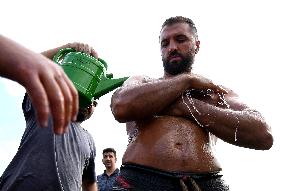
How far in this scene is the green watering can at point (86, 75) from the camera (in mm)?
3029

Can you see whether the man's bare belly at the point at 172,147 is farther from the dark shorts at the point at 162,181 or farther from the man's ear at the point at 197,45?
the man's ear at the point at 197,45

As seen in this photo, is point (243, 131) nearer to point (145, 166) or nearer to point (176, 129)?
point (176, 129)

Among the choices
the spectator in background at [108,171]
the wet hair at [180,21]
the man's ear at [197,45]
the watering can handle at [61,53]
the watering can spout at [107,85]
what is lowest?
the spectator in background at [108,171]

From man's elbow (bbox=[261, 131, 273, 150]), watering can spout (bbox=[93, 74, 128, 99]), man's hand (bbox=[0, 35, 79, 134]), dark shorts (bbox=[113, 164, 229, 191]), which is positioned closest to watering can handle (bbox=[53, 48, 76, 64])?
watering can spout (bbox=[93, 74, 128, 99])

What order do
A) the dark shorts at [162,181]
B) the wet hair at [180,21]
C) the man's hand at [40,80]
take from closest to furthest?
the man's hand at [40,80], the dark shorts at [162,181], the wet hair at [180,21]

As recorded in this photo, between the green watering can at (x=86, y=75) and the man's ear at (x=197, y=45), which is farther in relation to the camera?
the man's ear at (x=197, y=45)

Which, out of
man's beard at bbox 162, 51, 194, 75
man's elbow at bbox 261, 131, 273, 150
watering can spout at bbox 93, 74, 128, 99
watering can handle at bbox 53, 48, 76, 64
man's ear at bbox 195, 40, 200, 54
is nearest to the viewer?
man's elbow at bbox 261, 131, 273, 150

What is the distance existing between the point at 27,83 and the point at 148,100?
197cm

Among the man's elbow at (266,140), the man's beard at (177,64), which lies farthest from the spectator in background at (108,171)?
the man's elbow at (266,140)

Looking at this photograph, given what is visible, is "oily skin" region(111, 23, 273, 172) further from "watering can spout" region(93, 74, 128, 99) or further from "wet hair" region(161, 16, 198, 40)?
"wet hair" region(161, 16, 198, 40)

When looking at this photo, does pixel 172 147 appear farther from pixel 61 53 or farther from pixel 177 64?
pixel 61 53

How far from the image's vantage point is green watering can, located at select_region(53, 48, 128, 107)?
3.03 metres

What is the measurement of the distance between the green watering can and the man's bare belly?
16.0 inches

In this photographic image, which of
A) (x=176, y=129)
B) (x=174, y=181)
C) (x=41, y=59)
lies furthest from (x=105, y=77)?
(x=41, y=59)
